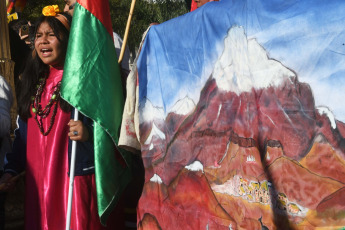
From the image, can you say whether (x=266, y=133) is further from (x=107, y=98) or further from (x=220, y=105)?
(x=107, y=98)

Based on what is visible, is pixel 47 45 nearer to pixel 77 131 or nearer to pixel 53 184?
pixel 77 131

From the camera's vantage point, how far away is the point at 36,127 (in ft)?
11.1

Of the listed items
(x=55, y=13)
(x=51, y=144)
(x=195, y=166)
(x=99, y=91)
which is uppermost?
(x=55, y=13)

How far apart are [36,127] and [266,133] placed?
1.65 meters

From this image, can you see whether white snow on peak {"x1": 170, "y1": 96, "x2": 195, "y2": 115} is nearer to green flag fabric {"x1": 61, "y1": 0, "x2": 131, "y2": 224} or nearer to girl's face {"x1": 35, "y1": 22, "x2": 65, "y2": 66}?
green flag fabric {"x1": 61, "y1": 0, "x2": 131, "y2": 224}

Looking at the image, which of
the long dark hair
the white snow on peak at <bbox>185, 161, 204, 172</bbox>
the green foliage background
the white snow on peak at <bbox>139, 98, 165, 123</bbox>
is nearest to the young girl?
the long dark hair

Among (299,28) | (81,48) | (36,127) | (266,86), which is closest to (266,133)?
(266,86)

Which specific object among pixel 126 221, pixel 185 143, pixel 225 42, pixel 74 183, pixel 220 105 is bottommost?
pixel 126 221

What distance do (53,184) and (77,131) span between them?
0.41 meters

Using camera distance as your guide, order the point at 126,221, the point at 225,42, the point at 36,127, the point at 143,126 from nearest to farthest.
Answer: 1. the point at 225,42
2. the point at 143,126
3. the point at 36,127
4. the point at 126,221

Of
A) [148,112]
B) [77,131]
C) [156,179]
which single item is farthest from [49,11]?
[156,179]

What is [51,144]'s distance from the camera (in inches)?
131

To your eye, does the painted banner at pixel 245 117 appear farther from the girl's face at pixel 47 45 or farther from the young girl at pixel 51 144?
the girl's face at pixel 47 45

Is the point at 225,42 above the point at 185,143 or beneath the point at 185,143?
above
